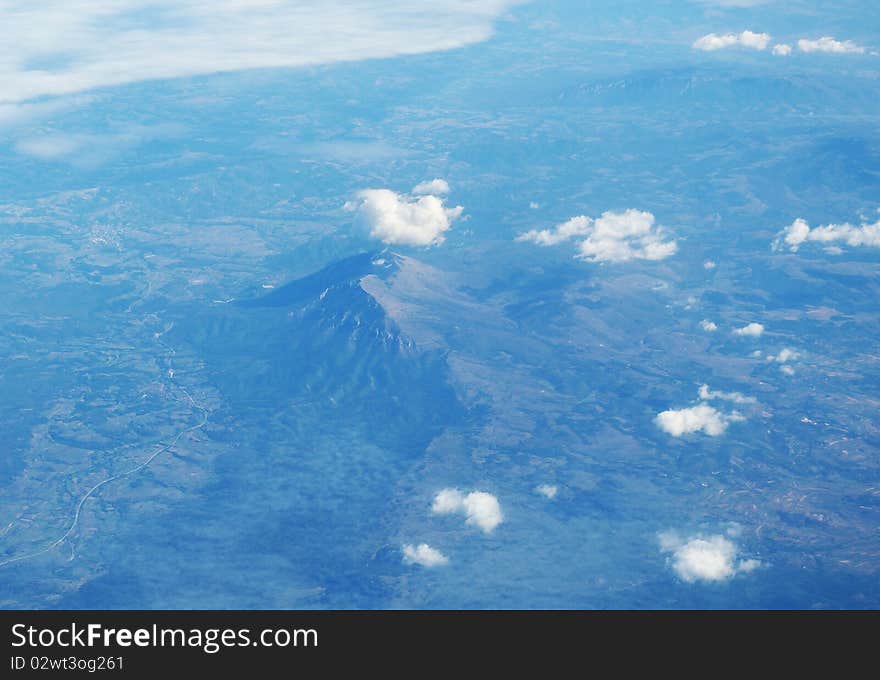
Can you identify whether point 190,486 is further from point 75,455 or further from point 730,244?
point 730,244

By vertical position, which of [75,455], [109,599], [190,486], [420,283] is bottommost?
[109,599]

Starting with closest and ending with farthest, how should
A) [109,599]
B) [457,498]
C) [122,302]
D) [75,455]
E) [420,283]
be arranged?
[109,599] < [457,498] < [75,455] < [420,283] < [122,302]

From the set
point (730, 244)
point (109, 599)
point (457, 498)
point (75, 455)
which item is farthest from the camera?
point (730, 244)

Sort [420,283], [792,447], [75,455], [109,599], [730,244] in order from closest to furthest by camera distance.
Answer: [109,599], [792,447], [75,455], [420,283], [730,244]

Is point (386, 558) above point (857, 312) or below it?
below

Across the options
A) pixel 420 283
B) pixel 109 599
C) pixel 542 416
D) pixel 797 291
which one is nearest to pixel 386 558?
pixel 109 599

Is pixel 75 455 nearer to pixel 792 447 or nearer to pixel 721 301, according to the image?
pixel 792 447

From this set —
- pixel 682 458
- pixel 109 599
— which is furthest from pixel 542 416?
pixel 109 599

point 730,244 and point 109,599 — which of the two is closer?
point 109,599

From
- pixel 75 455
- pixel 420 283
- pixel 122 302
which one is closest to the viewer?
pixel 75 455
